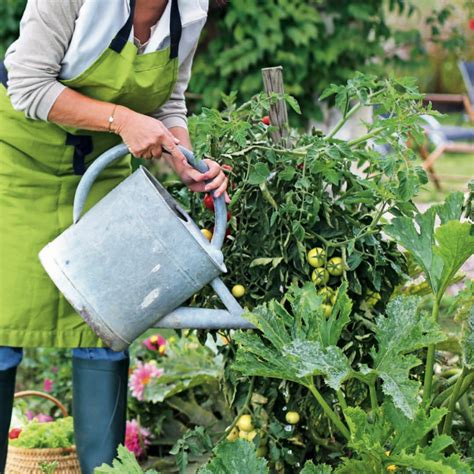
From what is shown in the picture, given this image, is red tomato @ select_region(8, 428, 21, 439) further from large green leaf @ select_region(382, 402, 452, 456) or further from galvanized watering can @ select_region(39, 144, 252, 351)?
large green leaf @ select_region(382, 402, 452, 456)

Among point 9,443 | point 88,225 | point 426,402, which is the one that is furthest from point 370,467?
point 9,443

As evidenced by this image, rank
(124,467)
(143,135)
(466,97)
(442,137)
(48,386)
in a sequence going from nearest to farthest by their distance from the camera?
(124,467) < (143,135) < (48,386) < (442,137) < (466,97)

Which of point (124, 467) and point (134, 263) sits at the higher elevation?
point (134, 263)

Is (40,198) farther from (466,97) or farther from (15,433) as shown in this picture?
(466,97)

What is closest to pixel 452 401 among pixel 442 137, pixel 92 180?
pixel 92 180

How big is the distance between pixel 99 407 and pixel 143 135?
0.72 m

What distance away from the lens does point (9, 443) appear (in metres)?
2.96

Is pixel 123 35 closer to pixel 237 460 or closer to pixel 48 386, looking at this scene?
pixel 237 460

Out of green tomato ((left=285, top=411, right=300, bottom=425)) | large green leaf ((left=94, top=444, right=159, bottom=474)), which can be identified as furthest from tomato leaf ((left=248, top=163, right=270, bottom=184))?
large green leaf ((left=94, top=444, right=159, bottom=474))

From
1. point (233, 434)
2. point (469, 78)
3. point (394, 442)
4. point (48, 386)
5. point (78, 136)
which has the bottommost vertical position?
point (469, 78)

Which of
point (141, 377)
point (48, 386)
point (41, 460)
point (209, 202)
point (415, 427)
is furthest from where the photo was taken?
point (48, 386)

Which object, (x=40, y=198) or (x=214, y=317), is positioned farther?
(x=40, y=198)

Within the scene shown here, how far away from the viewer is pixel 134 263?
2295 mm

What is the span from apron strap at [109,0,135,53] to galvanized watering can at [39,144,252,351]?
215mm
